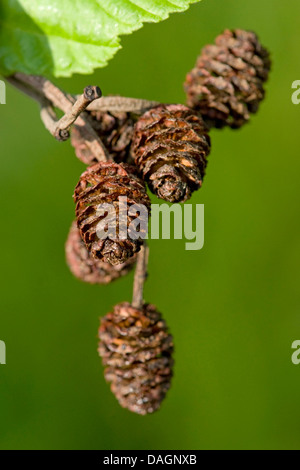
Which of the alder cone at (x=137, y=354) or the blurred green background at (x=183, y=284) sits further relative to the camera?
the blurred green background at (x=183, y=284)

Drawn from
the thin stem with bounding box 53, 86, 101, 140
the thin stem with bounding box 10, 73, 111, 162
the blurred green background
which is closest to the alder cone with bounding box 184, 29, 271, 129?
the thin stem with bounding box 10, 73, 111, 162

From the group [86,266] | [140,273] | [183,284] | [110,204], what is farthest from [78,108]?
[183,284]

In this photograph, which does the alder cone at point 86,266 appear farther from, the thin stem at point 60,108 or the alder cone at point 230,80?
the alder cone at point 230,80

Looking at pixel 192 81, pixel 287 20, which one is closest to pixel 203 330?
pixel 287 20

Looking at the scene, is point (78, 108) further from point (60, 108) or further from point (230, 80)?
point (230, 80)

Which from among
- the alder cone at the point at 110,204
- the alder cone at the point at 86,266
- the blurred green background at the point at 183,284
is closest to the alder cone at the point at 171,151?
the alder cone at the point at 110,204

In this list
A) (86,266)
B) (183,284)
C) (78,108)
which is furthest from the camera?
(183,284)

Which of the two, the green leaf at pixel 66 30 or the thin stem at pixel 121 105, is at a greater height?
the green leaf at pixel 66 30
